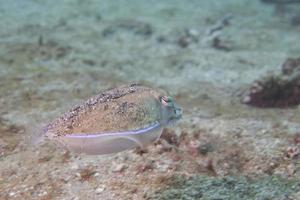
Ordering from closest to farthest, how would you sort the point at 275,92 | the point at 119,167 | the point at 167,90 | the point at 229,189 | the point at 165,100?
the point at 165,100 → the point at 229,189 → the point at 119,167 → the point at 275,92 → the point at 167,90

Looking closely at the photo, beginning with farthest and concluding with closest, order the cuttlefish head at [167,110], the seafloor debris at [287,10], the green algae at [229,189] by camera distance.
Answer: the seafloor debris at [287,10] < the green algae at [229,189] < the cuttlefish head at [167,110]

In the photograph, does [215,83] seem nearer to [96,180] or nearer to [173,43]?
[173,43]

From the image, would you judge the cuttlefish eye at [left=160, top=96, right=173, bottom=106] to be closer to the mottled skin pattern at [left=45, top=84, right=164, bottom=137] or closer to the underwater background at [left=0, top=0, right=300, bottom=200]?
the mottled skin pattern at [left=45, top=84, right=164, bottom=137]

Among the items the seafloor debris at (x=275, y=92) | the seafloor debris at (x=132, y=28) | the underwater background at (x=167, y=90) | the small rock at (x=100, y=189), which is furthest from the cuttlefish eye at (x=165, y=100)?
the seafloor debris at (x=132, y=28)

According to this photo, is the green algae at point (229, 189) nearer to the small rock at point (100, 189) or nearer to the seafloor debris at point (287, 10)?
the small rock at point (100, 189)

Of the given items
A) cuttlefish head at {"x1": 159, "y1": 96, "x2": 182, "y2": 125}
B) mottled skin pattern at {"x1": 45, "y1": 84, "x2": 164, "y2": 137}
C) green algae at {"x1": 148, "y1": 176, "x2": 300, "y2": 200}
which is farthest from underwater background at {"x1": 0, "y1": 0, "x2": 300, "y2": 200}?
cuttlefish head at {"x1": 159, "y1": 96, "x2": 182, "y2": 125}

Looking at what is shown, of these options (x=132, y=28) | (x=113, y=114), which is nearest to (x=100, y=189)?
(x=113, y=114)

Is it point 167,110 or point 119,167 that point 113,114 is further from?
point 119,167

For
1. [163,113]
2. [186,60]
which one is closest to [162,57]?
[186,60]
